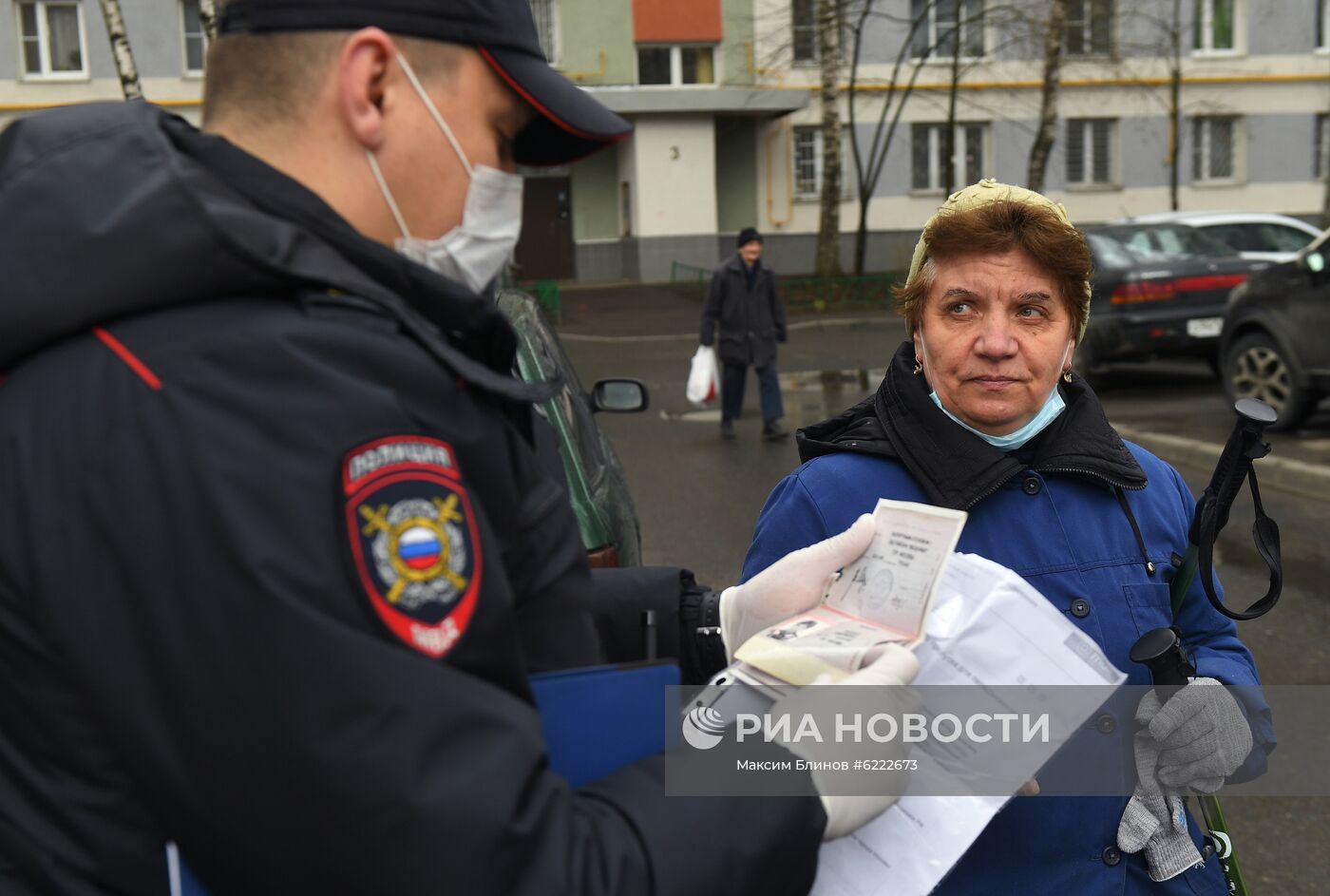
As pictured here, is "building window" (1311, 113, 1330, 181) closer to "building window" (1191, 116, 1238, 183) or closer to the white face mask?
"building window" (1191, 116, 1238, 183)

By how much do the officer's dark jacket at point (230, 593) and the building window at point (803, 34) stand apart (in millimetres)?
36152

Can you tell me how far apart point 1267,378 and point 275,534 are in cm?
1098

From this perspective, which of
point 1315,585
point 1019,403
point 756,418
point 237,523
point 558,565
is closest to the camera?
point 237,523

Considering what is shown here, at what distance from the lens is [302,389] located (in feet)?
3.84

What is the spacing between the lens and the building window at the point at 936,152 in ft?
121

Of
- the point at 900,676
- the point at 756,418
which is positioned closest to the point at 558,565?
the point at 900,676

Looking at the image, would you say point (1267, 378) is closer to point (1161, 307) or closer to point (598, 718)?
point (1161, 307)

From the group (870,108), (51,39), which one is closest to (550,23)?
(870,108)

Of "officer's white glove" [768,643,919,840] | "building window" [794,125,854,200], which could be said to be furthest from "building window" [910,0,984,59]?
"officer's white glove" [768,643,919,840]

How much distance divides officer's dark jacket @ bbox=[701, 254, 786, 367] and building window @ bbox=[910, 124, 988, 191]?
24.9 meters

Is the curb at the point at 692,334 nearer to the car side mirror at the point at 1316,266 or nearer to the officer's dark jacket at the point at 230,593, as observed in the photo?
the car side mirror at the point at 1316,266

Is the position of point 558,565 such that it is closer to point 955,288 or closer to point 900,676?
point 900,676

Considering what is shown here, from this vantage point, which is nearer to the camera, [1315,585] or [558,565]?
[558,565]

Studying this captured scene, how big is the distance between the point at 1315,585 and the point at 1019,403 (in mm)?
5158
